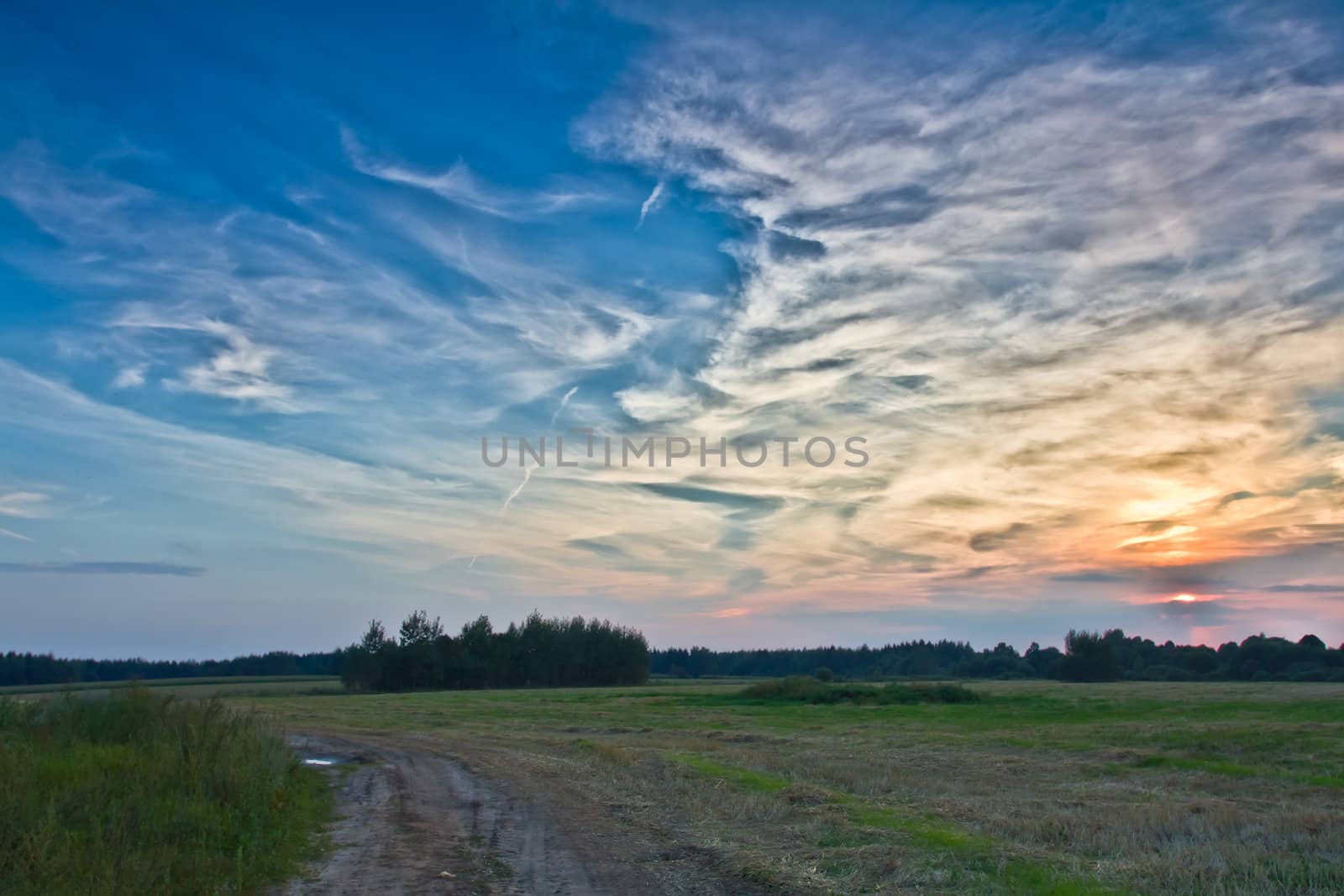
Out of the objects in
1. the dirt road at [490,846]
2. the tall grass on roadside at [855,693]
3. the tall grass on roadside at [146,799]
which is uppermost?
the tall grass on roadside at [855,693]

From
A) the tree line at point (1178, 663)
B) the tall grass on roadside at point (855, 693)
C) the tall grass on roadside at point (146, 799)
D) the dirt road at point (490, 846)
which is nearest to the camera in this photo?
the tall grass on roadside at point (146, 799)

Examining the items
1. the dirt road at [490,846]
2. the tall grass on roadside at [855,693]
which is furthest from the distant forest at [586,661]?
the dirt road at [490,846]

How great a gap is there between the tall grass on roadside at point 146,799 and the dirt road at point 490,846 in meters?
0.95

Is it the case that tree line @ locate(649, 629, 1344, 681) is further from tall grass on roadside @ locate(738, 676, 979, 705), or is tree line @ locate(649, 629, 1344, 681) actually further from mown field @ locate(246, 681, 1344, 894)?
mown field @ locate(246, 681, 1344, 894)

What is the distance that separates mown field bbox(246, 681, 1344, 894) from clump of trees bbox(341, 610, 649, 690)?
8506 centimetres

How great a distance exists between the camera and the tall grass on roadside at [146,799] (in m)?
11.4

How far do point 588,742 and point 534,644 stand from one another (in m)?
122

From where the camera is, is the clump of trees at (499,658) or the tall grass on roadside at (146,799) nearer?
the tall grass on roadside at (146,799)

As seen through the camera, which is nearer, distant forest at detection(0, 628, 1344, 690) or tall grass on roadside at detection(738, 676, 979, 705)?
tall grass on roadside at detection(738, 676, 979, 705)

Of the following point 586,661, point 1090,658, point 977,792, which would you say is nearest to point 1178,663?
point 1090,658

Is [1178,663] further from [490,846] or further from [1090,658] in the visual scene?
[490,846]

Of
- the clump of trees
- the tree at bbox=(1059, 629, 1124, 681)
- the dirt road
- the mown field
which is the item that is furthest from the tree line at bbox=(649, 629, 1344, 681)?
the dirt road

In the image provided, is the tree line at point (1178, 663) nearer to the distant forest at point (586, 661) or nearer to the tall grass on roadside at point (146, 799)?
the distant forest at point (586, 661)

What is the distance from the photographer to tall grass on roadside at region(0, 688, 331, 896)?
11430mm
